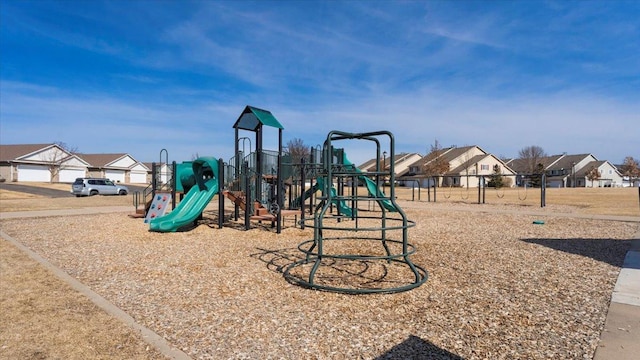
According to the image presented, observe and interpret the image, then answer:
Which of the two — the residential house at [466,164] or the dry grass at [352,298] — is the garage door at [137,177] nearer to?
the residential house at [466,164]

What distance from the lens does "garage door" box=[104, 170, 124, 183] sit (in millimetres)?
62469

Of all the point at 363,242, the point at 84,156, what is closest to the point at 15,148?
the point at 84,156

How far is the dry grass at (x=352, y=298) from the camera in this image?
3.77 m

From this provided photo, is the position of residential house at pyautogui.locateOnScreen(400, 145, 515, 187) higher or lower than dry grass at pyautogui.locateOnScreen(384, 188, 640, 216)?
higher

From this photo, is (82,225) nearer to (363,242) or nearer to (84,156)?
(363,242)

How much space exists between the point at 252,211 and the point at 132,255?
16.5 feet

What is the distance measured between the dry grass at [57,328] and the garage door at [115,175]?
209ft

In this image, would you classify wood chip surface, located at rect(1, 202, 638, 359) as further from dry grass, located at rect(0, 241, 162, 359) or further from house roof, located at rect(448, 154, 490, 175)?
house roof, located at rect(448, 154, 490, 175)

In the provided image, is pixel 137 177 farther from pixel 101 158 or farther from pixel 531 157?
pixel 531 157

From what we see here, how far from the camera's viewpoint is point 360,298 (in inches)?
205

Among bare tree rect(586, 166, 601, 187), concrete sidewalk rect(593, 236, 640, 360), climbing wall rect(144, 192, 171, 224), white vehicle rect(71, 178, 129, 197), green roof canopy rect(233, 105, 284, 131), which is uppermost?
green roof canopy rect(233, 105, 284, 131)

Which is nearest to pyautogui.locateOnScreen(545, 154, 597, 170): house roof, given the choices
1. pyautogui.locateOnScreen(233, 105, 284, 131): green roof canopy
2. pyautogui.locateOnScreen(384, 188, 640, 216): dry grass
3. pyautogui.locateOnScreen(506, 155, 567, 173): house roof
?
pyautogui.locateOnScreen(506, 155, 567, 173): house roof

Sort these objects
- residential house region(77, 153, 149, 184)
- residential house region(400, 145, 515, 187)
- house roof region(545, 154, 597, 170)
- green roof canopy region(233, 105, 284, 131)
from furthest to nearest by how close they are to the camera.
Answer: house roof region(545, 154, 597, 170) → residential house region(400, 145, 515, 187) → residential house region(77, 153, 149, 184) → green roof canopy region(233, 105, 284, 131)

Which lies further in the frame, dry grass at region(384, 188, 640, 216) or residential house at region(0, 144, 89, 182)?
residential house at region(0, 144, 89, 182)
